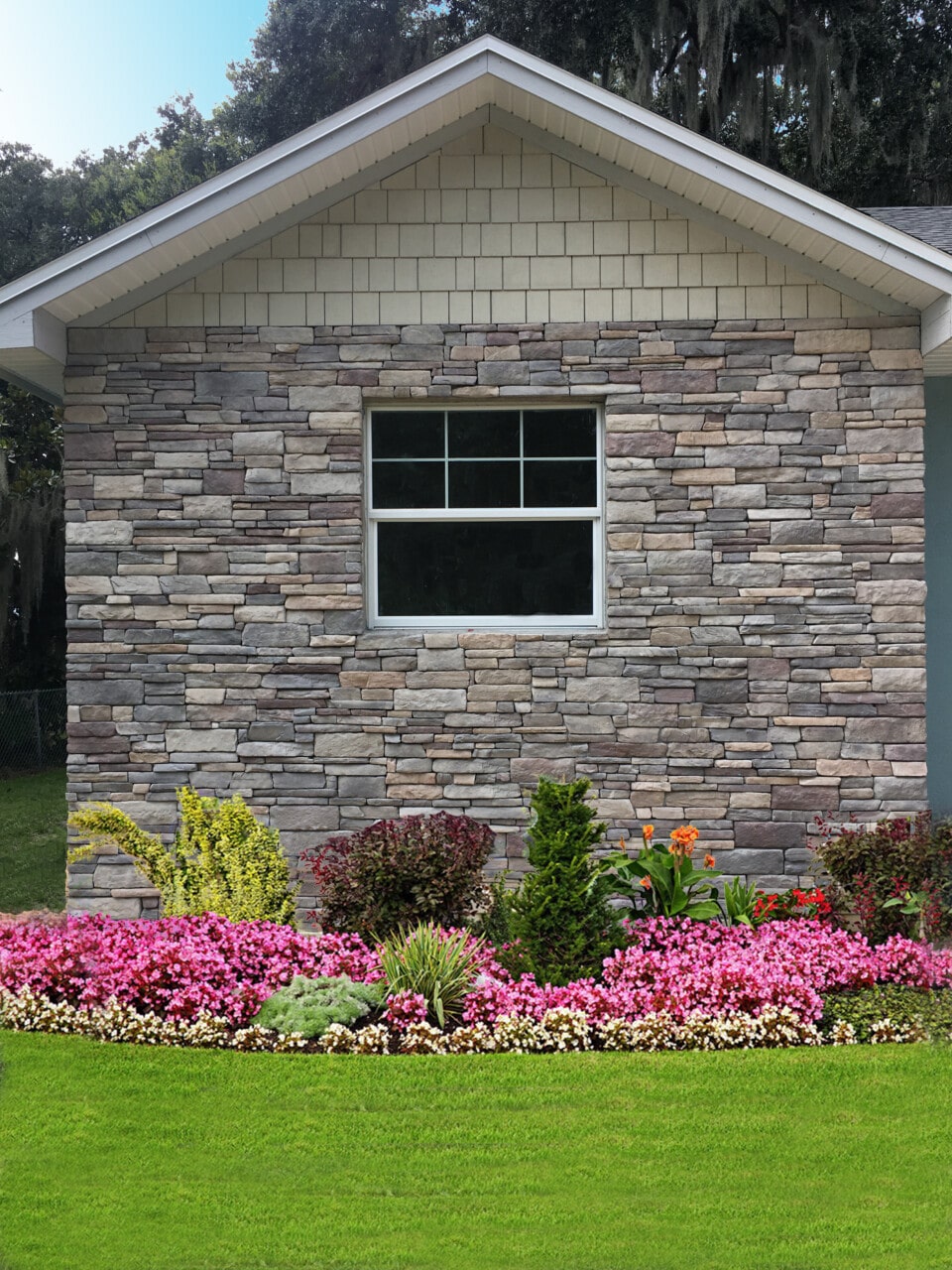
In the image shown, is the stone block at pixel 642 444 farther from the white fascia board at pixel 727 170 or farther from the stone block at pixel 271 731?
the stone block at pixel 271 731

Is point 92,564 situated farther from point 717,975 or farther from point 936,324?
point 936,324

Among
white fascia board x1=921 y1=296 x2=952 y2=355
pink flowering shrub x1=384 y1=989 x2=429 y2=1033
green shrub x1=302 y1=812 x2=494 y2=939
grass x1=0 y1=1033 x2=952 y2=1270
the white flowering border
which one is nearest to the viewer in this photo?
grass x1=0 y1=1033 x2=952 y2=1270

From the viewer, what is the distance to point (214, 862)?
19.3 feet

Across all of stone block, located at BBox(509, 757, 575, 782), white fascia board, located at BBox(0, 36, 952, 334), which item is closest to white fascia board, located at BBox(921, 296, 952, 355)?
white fascia board, located at BBox(0, 36, 952, 334)

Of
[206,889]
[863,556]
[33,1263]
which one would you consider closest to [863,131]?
[863,556]

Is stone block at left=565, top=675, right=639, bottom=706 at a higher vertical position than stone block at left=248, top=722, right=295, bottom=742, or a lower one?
higher

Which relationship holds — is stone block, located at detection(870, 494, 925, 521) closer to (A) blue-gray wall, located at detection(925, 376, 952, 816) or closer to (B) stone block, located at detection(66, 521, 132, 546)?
(A) blue-gray wall, located at detection(925, 376, 952, 816)

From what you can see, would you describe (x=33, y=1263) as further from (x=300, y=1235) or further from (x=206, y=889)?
(x=206, y=889)

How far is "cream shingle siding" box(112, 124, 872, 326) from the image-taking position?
652cm

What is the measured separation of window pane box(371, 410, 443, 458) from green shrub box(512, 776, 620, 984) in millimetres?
2464

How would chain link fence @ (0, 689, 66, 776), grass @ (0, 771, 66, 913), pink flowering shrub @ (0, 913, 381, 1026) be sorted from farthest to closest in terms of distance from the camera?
chain link fence @ (0, 689, 66, 776) < grass @ (0, 771, 66, 913) < pink flowering shrub @ (0, 913, 381, 1026)

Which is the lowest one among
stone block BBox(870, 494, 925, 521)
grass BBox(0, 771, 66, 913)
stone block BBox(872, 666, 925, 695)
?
grass BBox(0, 771, 66, 913)

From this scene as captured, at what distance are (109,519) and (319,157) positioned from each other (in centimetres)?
238

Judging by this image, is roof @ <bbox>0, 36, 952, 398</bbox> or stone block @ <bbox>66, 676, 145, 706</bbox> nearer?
roof @ <bbox>0, 36, 952, 398</bbox>
